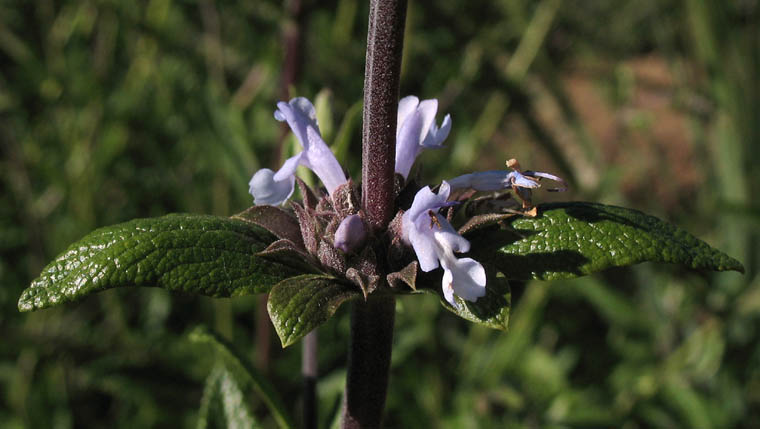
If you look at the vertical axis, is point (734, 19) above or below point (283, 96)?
above

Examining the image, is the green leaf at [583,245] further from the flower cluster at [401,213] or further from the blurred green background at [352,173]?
the blurred green background at [352,173]

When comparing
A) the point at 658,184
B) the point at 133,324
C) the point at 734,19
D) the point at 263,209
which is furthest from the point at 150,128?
the point at 658,184

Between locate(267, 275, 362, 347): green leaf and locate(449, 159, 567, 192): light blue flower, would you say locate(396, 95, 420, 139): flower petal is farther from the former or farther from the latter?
locate(267, 275, 362, 347): green leaf

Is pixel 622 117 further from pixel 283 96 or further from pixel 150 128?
pixel 150 128

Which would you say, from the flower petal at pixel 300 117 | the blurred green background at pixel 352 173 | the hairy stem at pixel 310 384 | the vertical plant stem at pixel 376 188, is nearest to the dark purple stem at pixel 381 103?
the vertical plant stem at pixel 376 188

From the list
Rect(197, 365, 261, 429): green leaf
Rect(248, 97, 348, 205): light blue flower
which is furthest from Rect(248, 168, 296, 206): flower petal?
Rect(197, 365, 261, 429): green leaf
